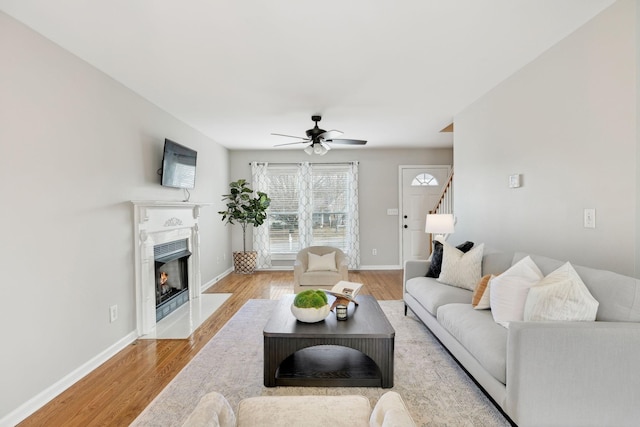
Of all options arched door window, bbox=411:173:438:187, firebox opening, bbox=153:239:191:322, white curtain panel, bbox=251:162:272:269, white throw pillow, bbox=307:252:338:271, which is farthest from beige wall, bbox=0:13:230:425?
arched door window, bbox=411:173:438:187

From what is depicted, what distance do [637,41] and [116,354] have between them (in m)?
4.40

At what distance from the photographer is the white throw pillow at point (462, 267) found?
3.08m

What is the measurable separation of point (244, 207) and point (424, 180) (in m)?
3.63

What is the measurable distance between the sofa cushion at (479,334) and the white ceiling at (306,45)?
200 centimetres

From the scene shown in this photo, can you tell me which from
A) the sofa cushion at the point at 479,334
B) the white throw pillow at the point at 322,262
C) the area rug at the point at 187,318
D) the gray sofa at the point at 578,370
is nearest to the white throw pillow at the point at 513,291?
the sofa cushion at the point at 479,334

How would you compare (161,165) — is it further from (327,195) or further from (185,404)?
(327,195)

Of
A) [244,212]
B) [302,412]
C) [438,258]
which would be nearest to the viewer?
[302,412]

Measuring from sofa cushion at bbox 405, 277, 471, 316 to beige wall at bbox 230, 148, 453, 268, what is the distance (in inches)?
124

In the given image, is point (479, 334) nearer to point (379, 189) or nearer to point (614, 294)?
point (614, 294)

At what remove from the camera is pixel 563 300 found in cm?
178

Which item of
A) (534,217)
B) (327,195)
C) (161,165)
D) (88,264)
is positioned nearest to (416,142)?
(327,195)

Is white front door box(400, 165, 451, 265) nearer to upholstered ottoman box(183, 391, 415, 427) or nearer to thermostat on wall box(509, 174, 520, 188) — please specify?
thermostat on wall box(509, 174, 520, 188)

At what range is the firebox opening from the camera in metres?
3.76

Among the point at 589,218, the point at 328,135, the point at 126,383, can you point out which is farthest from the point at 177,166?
the point at 589,218
